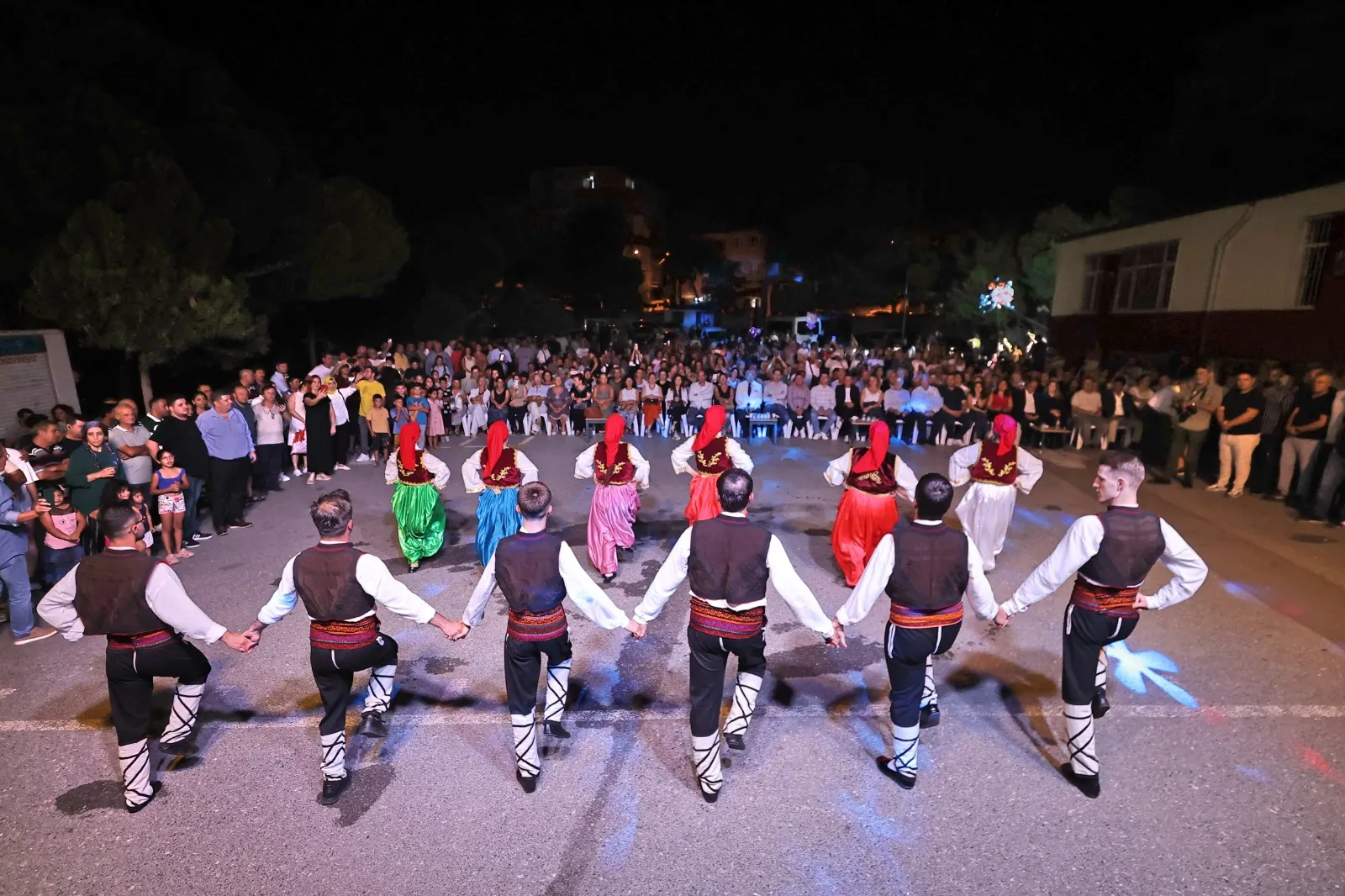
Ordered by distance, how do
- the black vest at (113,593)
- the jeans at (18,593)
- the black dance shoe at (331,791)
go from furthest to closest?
the jeans at (18,593), the black dance shoe at (331,791), the black vest at (113,593)

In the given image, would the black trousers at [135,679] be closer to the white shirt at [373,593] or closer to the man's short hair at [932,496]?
the white shirt at [373,593]

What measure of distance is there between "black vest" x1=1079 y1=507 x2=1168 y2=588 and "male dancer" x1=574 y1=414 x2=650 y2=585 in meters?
3.94

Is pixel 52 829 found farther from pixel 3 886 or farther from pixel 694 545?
pixel 694 545

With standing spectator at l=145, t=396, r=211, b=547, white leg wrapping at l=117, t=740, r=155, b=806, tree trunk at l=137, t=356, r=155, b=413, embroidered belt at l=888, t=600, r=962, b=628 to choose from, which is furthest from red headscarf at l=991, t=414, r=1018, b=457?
tree trunk at l=137, t=356, r=155, b=413

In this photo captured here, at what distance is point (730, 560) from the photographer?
379cm

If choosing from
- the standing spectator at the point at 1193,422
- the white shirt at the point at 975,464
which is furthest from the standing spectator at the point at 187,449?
the standing spectator at the point at 1193,422

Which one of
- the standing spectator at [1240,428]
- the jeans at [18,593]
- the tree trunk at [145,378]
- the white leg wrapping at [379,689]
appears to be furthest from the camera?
the tree trunk at [145,378]

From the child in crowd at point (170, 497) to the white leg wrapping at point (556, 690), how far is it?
5.16m

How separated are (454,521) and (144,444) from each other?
10.3 feet

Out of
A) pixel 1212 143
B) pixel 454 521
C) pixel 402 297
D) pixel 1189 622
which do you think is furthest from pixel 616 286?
pixel 1189 622

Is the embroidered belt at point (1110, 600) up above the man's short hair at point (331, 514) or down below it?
below

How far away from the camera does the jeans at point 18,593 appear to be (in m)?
5.54

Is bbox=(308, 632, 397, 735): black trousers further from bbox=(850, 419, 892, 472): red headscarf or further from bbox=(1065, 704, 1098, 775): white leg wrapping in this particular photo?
bbox=(850, 419, 892, 472): red headscarf

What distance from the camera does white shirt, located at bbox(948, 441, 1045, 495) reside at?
6.92m
